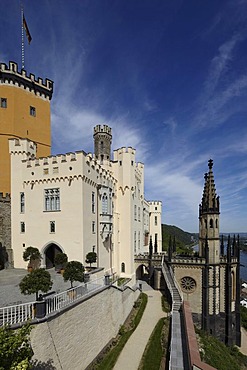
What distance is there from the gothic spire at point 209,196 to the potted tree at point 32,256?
76.4ft

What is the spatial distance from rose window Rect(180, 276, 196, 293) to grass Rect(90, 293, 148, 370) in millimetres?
7799

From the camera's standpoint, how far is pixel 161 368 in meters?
15.0

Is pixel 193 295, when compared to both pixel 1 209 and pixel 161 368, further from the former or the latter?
pixel 1 209

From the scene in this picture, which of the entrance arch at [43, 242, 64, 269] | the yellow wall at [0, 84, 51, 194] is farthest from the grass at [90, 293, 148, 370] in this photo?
the yellow wall at [0, 84, 51, 194]

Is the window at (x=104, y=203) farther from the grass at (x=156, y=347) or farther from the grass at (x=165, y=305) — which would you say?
the grass at (x=156, y=347)

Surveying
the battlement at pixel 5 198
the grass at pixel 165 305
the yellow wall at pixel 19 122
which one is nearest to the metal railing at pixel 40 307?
the grass at pixel 165 305

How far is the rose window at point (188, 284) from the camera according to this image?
3150cm

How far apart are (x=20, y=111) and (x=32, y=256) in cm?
1728

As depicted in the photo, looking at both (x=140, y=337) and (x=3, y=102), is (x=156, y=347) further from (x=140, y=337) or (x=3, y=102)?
(x=3, y=102)

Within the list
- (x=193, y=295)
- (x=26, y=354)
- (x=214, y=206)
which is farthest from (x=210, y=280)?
(x=26, y=354)

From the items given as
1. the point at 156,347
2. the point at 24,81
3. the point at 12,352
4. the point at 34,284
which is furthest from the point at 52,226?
the point at 24,81

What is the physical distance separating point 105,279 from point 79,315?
4.42 metres

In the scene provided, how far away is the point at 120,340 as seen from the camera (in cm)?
1822

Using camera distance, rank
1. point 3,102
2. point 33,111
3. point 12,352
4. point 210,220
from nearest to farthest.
A: point 12,352 < point 3,102 < point 33,111 < point 210,220
